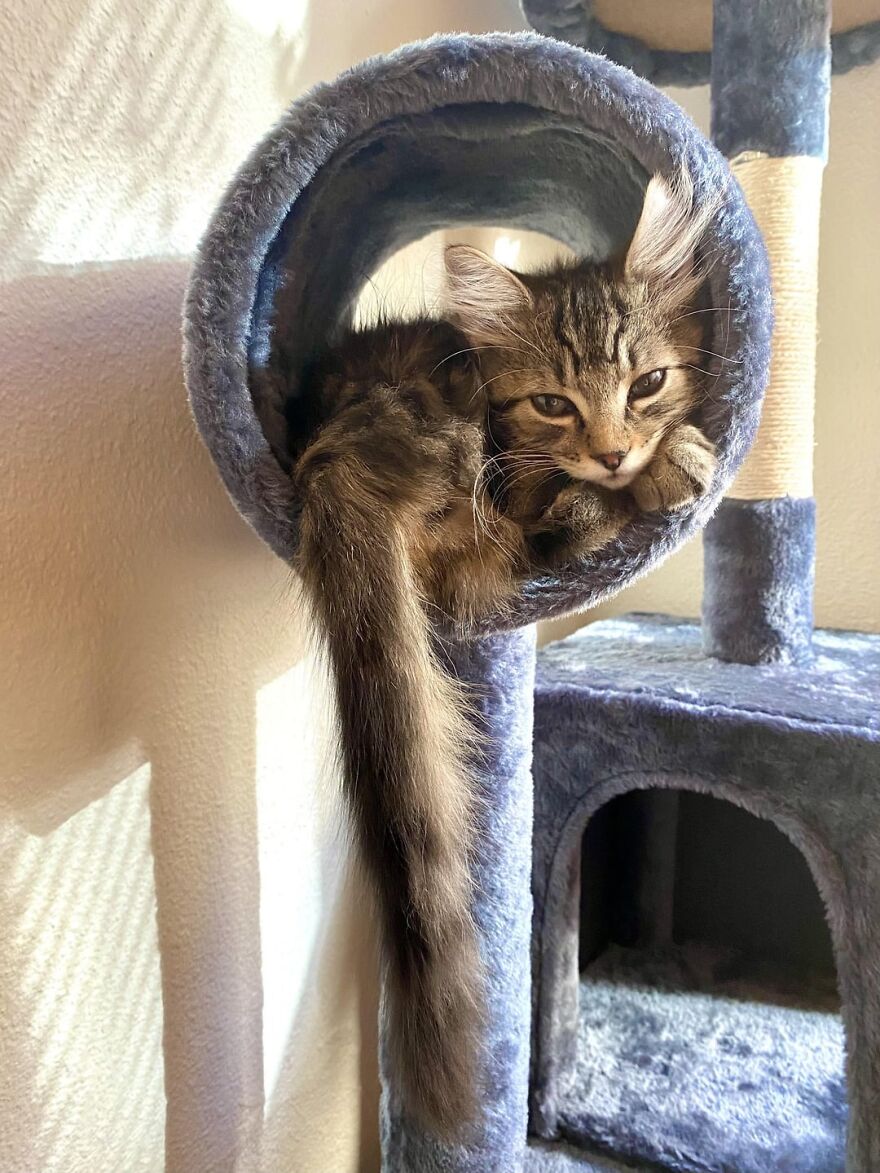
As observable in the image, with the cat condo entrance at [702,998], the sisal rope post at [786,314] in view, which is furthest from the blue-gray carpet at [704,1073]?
the sisal rope post at [786,314]

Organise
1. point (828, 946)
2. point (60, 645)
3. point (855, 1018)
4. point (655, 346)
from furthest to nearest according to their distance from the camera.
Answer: point (828, 946)
point (855, 1018)
point (655, 346)
point (60, 645)

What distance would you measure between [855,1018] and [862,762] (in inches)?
10.5

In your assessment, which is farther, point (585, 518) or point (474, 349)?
point (474, 349)

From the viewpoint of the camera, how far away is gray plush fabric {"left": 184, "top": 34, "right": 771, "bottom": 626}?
1.95 feet

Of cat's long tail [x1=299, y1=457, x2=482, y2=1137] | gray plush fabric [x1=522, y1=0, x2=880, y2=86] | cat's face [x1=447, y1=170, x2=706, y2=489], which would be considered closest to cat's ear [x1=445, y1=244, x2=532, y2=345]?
cat's face [x1=447, y1=170, x2=706, y2=489]

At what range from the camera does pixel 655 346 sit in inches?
29.8

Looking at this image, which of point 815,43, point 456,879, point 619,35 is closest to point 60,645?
point 456,879

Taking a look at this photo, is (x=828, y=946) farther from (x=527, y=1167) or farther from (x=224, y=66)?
(x=224, y=66)

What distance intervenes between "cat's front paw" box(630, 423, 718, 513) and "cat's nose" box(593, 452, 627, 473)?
0.08 ft

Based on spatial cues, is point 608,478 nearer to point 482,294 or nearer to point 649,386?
point 649,386

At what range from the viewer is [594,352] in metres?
0.77

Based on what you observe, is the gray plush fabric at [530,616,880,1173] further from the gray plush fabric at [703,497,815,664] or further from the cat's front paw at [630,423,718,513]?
the cat's front paw at [630,423,718,513]

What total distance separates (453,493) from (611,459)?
0.52ft

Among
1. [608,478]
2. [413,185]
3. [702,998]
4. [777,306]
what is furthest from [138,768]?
[702,998]
